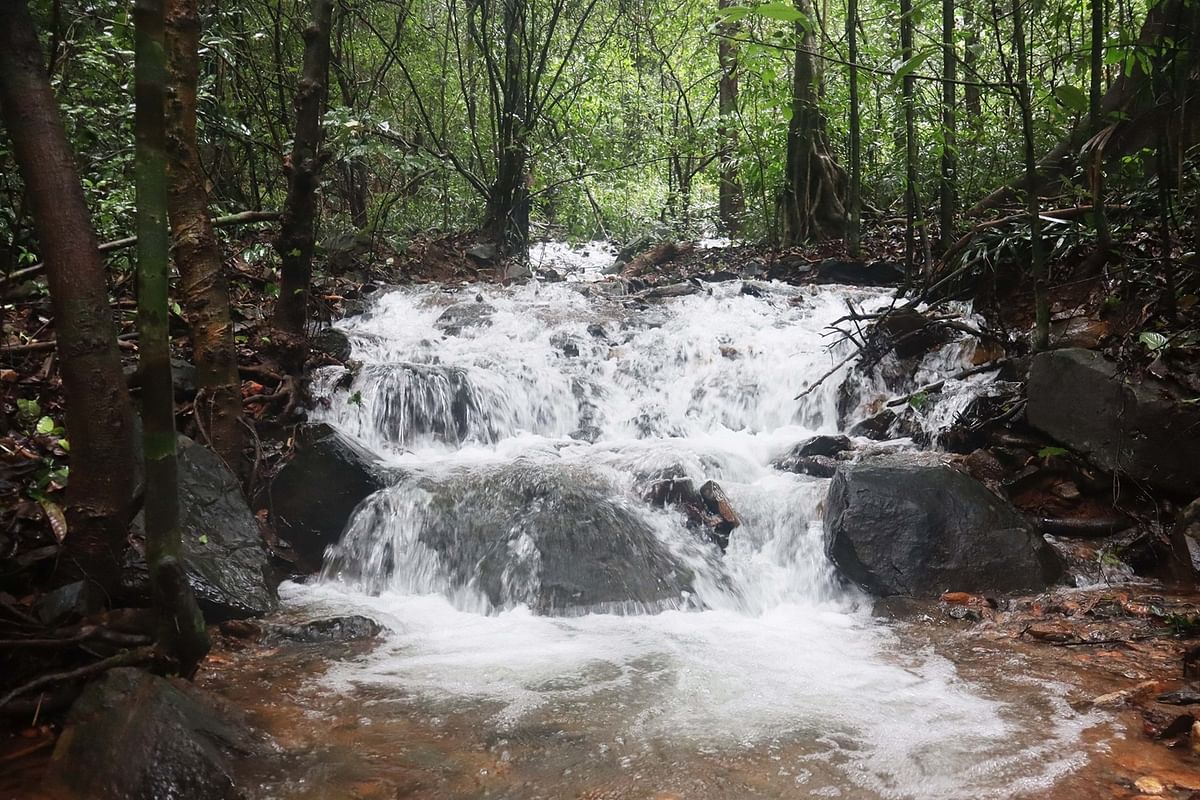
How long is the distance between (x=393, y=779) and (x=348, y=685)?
927 millimetres

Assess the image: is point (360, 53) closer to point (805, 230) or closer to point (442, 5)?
point (442, 5)

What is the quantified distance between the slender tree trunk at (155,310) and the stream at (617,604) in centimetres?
82

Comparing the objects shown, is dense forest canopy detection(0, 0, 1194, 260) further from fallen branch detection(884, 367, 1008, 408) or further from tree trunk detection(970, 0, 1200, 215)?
fallen branch detection(884, 367, 1008, 408)

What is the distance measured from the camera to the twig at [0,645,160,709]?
247 cm

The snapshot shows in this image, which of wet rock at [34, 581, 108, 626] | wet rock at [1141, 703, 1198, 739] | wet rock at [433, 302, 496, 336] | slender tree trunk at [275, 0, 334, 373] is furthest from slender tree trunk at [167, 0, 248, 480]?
wet rock at [1141, 703, 1198, 739]

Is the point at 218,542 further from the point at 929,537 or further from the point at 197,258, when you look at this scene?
the point at 929,537

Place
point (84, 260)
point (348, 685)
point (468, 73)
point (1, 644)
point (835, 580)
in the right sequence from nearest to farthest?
point (1, 644)
point (84, 260)
point (348, 685)
point (835, 580)
point (468, 73)

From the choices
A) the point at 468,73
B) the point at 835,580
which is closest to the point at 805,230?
the point at 468,73

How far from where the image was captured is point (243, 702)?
321cm

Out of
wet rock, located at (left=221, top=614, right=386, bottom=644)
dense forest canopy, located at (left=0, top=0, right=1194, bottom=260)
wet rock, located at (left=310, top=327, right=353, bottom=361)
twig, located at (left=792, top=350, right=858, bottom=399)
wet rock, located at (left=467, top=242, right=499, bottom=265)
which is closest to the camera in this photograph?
wet rock, located at (left=221, top=614, right=386, bottom=644)

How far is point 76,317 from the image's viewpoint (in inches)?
102

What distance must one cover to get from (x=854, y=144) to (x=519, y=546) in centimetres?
712

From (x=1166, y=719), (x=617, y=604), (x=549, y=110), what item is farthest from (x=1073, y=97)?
(x=549, y=110)

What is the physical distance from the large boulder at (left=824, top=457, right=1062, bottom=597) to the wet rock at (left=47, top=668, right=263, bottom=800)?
364cm
